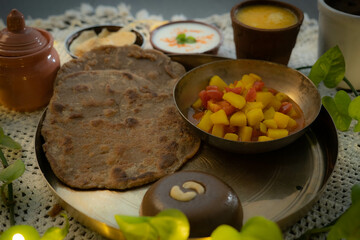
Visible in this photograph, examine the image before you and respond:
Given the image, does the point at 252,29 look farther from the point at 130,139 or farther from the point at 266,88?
the point at 130,139

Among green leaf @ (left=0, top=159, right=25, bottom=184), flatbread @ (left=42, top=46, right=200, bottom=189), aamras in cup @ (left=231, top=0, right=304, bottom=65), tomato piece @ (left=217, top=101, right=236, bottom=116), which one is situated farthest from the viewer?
aamras in cup @ (left=231, top=0, right=304, bottom=65)

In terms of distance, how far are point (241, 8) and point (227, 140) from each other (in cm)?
109

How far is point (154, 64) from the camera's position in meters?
2.06

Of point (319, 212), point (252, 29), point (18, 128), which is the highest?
point (252, 29)

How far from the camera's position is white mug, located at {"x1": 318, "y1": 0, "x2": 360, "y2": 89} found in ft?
6.54

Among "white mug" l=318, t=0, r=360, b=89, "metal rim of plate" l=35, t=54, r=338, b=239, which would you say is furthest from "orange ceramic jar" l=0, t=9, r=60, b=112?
"white mug" l=318, t=0, r=360, b=89

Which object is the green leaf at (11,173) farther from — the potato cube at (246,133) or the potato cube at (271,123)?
the potato cube at (271,123)

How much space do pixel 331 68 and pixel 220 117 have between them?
54cm

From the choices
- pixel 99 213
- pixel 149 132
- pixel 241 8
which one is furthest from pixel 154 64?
pixel 99 213

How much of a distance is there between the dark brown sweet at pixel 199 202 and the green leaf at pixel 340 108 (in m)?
0.51

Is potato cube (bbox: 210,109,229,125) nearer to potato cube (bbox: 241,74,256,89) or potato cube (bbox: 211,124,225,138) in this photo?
potato cube (bbox: 211,124,225,138)

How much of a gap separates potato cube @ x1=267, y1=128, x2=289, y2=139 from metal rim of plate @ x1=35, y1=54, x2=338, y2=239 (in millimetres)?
98

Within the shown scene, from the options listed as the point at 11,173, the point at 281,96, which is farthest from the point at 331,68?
the point at 11,173

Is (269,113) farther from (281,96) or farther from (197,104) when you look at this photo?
(197,104)
